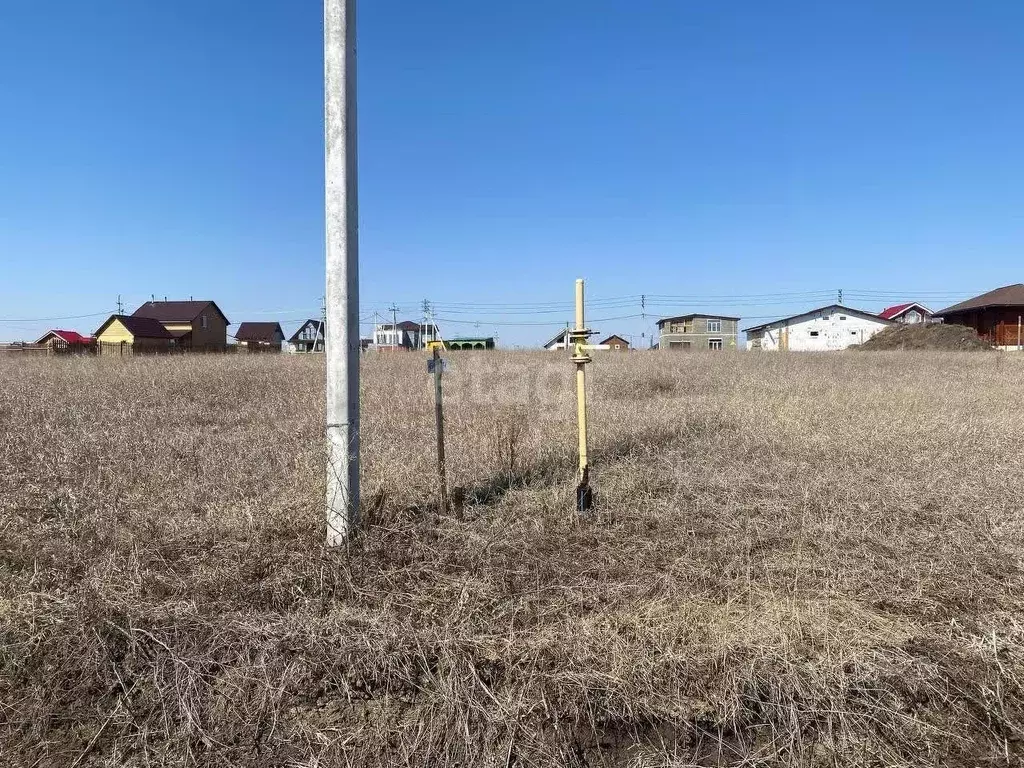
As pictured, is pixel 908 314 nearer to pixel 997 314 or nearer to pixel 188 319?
pixel 997 314

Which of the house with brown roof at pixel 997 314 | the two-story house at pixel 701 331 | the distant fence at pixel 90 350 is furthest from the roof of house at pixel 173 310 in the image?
the house with brown roof at pixel 997 314

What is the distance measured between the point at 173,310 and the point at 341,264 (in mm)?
47912

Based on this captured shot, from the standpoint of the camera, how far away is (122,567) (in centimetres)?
266

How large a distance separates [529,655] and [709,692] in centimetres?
63

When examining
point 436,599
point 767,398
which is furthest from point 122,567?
point 767,398

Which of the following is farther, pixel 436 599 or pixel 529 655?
pixel 436 599

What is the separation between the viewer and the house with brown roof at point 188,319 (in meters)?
41.9

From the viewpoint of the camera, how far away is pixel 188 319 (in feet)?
139

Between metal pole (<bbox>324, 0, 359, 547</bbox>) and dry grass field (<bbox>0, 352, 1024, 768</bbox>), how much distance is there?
1.05ft

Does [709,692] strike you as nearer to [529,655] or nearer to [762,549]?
[529,655]

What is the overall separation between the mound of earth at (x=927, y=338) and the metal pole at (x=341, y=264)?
113 ft

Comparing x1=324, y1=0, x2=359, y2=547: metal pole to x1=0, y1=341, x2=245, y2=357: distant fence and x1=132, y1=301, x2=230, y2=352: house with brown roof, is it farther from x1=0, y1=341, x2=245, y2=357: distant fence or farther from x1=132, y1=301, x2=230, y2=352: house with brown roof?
x1=132, y1=301, x2=230, y2=352: house with brown roof

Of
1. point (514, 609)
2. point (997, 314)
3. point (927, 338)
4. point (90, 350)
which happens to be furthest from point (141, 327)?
point (997, 314)

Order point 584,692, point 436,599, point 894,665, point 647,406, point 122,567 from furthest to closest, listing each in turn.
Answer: point 647,406 < point 122,567 < point 436,599 < point 894,665 < point 584,692
